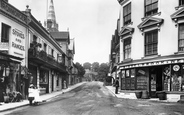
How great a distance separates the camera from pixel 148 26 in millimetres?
20656

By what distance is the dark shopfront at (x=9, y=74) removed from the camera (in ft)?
53.3

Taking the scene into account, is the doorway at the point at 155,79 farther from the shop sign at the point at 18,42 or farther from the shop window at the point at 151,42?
the shop sign at the point at 18,42

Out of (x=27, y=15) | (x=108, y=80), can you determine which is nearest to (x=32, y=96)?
(x=27, y=15)

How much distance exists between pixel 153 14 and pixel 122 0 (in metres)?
5.28

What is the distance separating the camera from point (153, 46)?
20.5 meters

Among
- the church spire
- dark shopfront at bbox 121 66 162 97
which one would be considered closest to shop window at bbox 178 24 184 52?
dark shopfront at bbox 121 66 162 97

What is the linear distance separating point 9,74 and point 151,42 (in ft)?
41.2

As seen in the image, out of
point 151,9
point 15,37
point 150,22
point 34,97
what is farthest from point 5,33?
point 151,9

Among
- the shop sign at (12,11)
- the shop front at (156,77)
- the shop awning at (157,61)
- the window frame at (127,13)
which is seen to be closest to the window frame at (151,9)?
the window frame at (127,13)

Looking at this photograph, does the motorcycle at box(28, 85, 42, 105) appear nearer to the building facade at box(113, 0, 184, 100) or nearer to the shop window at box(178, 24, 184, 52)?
the building facade at box(113, 0, 184, 100)

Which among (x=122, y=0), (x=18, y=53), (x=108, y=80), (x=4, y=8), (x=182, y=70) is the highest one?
(x=122, y=0)

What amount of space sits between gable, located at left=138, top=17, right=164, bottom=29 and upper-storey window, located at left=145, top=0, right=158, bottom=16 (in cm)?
88

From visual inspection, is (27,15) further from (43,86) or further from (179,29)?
(179,29)

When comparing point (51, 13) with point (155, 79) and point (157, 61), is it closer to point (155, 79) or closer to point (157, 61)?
point (155, 79)
